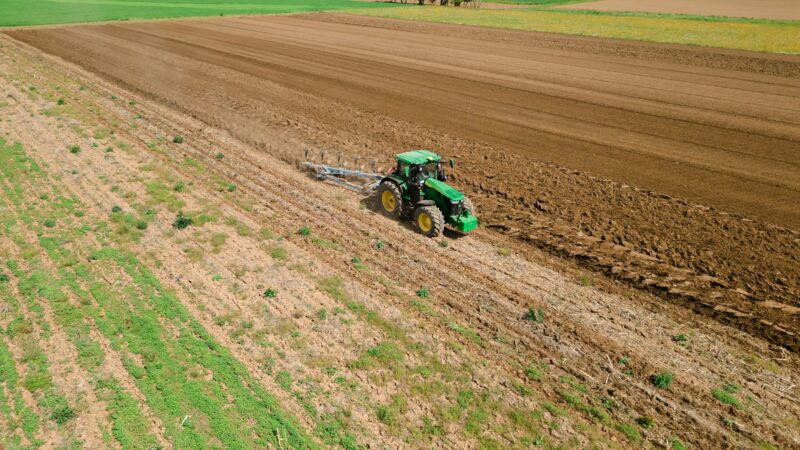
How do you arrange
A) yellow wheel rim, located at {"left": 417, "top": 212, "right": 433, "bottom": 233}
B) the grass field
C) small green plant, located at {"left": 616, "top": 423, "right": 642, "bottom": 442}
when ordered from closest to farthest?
small green plant, located at {"left": 616, "top": 423, "right": 642, "bottom": 442}
yellow wheel rim, located at {"left": 417, "top": 212, "right": 433, "bottom": 233}
the grass field

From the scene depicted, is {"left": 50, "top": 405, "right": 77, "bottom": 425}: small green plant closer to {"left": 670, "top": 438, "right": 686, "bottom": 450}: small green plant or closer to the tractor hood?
the tractor hood

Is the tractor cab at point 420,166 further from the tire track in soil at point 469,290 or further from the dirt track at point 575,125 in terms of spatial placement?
the dirt track at point 575,125

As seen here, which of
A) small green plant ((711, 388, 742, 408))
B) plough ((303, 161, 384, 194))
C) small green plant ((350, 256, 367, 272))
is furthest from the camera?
plough ((303, 161, 384, 194))

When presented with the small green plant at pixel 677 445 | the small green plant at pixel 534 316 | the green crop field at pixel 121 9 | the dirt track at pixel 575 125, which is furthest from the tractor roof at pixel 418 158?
the green crop field at pixel 121 9

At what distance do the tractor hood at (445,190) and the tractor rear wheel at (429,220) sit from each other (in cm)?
54

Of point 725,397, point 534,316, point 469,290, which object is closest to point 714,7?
point 469,290

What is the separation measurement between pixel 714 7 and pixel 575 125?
6341 cm

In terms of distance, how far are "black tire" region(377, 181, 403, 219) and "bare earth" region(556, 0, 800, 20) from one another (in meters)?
63.9

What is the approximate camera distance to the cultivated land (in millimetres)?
7625

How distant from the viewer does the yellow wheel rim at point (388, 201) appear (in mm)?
13414

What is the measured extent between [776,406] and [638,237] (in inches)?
220

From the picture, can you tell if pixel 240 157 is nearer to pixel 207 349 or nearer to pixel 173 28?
pixel 207 349

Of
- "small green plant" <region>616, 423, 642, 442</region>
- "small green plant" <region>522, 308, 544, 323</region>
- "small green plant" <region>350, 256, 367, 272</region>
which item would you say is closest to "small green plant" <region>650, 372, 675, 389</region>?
"small green plant" <region>616, 423, 642, 442</region>

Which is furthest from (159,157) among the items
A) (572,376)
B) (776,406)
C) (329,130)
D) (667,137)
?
(667,137)
